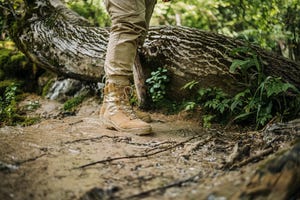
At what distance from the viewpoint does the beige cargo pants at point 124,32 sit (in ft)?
10.4

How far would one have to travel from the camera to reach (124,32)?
3234 mm

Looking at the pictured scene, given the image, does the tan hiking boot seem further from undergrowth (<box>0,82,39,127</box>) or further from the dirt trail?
undergrowth (<box>0,82,39,127</box>)

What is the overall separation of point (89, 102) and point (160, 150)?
2920 millimetres

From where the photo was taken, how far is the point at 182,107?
13.7ft

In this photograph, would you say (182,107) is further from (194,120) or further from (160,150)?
(160,150)

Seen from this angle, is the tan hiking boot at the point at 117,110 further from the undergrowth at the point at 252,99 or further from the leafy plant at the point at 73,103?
the leafy plant at the point at 73,103

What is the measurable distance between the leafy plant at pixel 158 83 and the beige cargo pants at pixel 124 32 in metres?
0.97

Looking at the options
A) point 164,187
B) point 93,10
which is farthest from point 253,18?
point 164,187

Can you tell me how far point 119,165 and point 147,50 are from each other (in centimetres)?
255

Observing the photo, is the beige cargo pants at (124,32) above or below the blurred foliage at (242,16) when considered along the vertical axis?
below

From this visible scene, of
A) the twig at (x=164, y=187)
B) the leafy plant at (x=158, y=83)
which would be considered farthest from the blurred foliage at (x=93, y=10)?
the twig at (x=164, y=187)

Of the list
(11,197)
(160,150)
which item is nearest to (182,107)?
(160,150)

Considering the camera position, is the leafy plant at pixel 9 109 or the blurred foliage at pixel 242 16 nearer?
the leafy plant at pixel 9 109

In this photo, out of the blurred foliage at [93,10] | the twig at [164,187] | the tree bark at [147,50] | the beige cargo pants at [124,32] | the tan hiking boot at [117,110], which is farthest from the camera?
the blurred foliage at [93,10]
